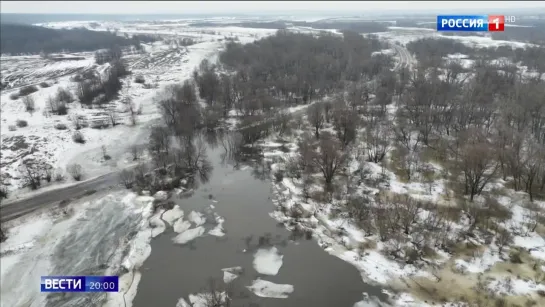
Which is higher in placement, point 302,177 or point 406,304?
point 302,177

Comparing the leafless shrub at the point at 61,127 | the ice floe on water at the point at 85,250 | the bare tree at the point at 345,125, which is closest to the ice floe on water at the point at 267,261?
the ice floe on water at the point at 85,250

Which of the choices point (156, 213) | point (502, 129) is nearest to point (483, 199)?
point (502, 129)

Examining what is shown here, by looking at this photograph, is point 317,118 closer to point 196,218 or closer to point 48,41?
point 196,218

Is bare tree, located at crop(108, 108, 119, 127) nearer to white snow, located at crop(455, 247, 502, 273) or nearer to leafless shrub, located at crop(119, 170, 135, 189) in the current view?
leafless shrub, located at crop(119, 170, 135, 189)

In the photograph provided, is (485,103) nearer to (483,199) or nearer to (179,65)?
(483,199)

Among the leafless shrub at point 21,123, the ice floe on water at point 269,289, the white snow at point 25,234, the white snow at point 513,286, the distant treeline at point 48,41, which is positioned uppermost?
the distant treeline at point 48,41

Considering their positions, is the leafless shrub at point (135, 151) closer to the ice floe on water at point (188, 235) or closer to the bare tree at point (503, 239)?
the ice floe on water at point (188, 235)
